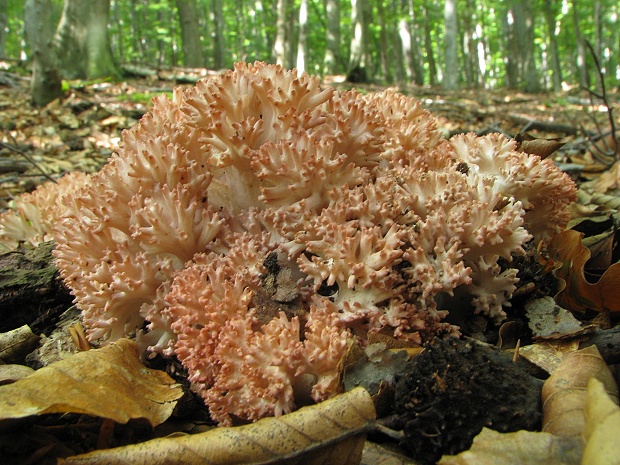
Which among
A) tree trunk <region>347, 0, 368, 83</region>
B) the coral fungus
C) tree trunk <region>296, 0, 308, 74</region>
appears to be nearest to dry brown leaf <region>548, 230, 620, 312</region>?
the coral fungus

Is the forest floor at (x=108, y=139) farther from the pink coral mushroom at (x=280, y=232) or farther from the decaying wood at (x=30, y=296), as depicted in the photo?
the decaying wood at (x=30, y=296)

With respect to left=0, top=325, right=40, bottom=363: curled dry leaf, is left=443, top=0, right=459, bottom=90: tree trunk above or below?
above

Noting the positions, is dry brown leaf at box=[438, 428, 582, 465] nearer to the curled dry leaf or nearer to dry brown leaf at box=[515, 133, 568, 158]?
the curled dry leaf

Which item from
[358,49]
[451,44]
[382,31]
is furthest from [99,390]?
[382,31]

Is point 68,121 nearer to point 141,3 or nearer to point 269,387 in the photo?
point 269,387

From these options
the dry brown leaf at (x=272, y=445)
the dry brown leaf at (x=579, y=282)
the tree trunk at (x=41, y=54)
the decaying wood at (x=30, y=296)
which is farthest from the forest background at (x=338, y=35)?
the decaying wood at (x=30, y=296)

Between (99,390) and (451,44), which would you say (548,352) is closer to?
(99,390)

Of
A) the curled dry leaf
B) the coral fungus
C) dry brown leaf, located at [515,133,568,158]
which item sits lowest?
the curled dry leaf
